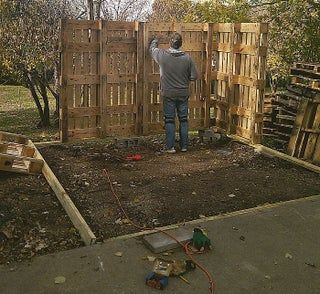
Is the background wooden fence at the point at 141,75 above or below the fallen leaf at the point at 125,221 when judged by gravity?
above

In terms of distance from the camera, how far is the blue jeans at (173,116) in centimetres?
884

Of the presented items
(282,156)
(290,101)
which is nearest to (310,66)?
(290,101)

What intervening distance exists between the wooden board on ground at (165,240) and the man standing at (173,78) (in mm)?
4043

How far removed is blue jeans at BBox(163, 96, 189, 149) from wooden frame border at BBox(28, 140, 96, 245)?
8.78 feet

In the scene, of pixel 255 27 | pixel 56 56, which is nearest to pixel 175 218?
pixel 255 27

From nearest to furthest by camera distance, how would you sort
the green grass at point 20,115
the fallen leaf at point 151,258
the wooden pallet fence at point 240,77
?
1. the fallen leaf at point 151,258
2. the wooden pallet fence at point 240,77
3. the green grass at point 20,115

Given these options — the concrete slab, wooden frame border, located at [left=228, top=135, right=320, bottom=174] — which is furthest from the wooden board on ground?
wooden frame border, located at [left=228, top=135, right=320, bottom=174]

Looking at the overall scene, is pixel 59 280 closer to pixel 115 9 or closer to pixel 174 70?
pixel 174 70

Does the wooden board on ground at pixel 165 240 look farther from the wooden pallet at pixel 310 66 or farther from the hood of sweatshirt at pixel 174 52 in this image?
the wooden pallet at pixel 310 66

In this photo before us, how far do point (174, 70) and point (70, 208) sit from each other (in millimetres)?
4058

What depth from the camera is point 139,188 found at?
680 centimetres

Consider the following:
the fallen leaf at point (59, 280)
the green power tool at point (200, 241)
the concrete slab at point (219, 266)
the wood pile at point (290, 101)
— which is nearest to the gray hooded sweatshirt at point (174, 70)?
the wood pile at point (290, 101)

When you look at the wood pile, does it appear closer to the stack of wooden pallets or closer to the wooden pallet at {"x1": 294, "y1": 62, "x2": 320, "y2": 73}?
the wooden pallet at {"x1": 294, "y1": 62, "x2": 320, "y2": 73}

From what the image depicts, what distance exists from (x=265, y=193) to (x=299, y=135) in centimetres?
244
